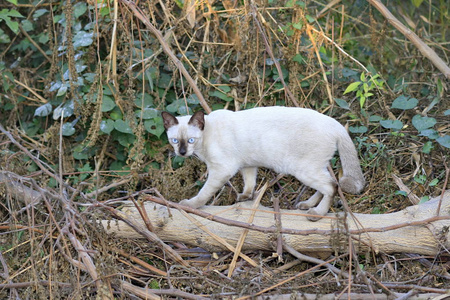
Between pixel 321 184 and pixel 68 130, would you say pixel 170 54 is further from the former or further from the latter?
pixel 321 184

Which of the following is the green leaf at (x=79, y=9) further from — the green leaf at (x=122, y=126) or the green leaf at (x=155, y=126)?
the green leaf at (x=155, y=126)

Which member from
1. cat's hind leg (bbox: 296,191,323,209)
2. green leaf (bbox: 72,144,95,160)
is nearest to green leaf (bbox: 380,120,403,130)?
cat's hind leg (bbox: 296,191,323,209)

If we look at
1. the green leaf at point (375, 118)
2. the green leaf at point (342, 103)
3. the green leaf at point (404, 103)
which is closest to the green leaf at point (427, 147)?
the green leaf at point (404, 103)

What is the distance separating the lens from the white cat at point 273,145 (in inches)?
143

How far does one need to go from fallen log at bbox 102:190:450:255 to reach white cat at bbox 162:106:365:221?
0.17 m

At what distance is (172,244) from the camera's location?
12.5 feet

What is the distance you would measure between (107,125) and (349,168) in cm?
208

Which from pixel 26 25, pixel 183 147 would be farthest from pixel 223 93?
pixel 26 25

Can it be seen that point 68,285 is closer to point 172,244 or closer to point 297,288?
point 172,244

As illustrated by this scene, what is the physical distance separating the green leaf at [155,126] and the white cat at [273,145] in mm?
618

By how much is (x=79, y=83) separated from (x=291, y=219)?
7.55ft

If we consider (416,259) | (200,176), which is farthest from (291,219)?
(200,176)

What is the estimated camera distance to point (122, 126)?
181 inches

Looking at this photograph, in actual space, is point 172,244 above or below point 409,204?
below
